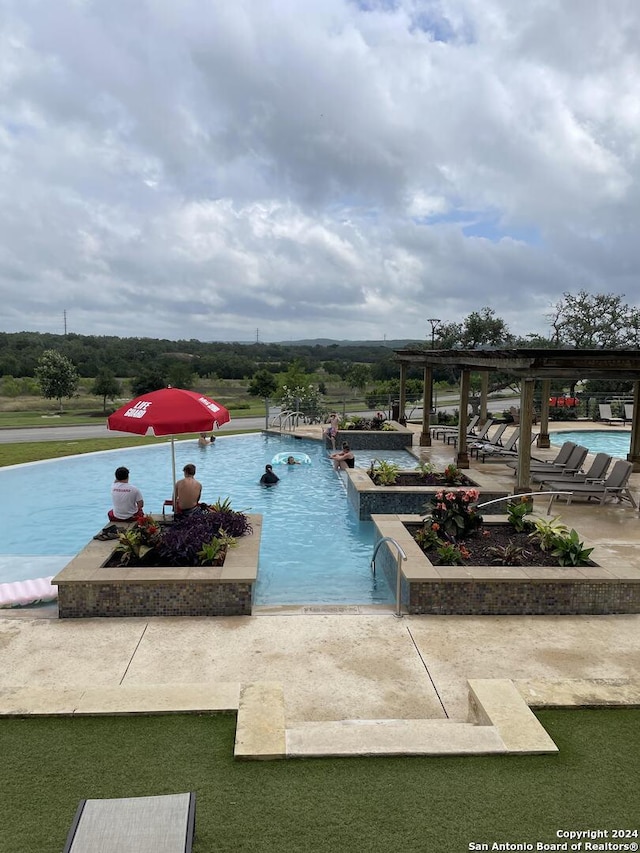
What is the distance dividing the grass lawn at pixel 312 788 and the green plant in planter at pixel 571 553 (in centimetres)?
362

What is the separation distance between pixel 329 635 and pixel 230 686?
6.08 feet

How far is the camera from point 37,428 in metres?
32.0

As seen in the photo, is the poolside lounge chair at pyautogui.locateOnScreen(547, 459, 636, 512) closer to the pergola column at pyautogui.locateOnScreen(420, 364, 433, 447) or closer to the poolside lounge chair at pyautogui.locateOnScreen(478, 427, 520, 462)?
the poolside lounge chair at pyautogui.locateOnScreen(478, 427, 520, 462)

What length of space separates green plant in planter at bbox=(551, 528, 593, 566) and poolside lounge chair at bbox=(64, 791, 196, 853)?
589cm

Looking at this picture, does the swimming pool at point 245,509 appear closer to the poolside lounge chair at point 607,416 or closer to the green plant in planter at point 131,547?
the green plant in planter at point 131,547

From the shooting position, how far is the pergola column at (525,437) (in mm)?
12828

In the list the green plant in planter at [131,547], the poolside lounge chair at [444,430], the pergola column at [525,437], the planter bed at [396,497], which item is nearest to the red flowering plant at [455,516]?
the planter bed at [396,497]

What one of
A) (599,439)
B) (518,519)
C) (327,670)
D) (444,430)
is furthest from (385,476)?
(599,439)

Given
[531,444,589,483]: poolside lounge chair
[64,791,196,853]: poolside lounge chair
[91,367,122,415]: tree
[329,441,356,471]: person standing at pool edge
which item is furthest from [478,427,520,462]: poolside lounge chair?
[91,367,122,415]: tree

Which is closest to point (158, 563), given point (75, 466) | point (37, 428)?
point (75, 466)

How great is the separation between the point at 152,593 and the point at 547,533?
202 inches

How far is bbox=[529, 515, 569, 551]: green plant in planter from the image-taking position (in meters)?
8.40

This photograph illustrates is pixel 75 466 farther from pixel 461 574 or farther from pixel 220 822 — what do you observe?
pixel 220 822

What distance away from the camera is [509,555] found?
8.09 meters
